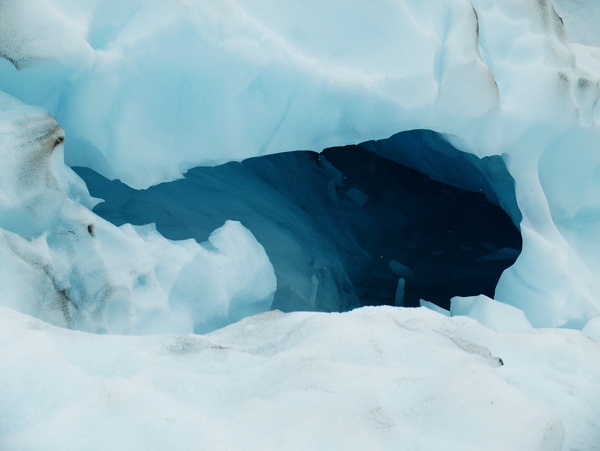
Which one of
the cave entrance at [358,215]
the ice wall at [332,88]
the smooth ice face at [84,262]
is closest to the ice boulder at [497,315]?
the ice wall at [332,88]

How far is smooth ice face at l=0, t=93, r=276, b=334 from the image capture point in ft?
6.40

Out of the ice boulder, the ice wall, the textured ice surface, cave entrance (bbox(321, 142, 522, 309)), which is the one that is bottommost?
cave entrance (bbox(321, 142, 522, 309))

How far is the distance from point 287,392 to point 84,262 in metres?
0.99

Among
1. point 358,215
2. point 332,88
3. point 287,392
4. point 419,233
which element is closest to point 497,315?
point 332,88

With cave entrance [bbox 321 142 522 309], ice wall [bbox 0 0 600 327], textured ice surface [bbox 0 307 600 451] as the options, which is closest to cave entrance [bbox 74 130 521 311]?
cave entrance [bbox 321 142 522 309]

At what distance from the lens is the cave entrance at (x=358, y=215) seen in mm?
3094

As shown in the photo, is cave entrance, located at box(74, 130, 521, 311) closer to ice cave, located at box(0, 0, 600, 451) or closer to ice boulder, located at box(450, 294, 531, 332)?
ice cave, located at box(0, 0, 600, 451)

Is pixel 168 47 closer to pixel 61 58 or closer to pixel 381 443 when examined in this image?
pixel 61 58

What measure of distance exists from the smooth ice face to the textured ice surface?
0.28 metres

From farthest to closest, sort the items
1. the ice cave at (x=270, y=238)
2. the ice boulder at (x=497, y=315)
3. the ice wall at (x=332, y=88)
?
the ice boulder at (x=497, y=315) → the ice wall at (x=332, y=88) → the ice cave at (x=270, y=238)

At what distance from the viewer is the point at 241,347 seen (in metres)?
1.88

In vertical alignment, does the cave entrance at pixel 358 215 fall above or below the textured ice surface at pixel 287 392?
below

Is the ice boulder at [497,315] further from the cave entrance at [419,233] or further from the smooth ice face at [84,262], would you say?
the smooth ice face at [84,262]

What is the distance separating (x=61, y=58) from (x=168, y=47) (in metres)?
0.39
